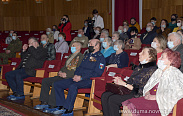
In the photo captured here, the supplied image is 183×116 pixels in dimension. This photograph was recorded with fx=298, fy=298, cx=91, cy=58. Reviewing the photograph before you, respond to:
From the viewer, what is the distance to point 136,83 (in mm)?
3691

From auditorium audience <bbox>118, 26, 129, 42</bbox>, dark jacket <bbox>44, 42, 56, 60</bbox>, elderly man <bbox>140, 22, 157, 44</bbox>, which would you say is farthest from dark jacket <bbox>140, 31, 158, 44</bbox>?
dark jacket <bbox>44, 42, 56, 60</bbox>

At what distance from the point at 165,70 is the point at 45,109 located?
8.01ft

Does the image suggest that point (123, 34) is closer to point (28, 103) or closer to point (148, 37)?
point (148, 37)

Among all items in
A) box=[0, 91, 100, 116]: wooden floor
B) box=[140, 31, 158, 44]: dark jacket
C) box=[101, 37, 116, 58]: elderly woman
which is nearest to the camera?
box=[0, 91, 100, 116]: wooden floor

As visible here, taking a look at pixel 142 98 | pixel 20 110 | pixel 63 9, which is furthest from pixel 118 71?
pixel 63 9

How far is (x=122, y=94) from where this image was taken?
3.65 metres

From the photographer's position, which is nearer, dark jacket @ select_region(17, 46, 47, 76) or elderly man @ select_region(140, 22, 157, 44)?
dark jacket @ select_region(17, 46, 47, 76)

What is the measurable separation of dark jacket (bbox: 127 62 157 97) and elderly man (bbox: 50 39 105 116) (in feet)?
3.64

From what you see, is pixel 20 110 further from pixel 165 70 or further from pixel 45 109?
pixel 165 70

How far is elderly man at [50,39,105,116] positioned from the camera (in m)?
4.68

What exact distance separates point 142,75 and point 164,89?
1.75ft

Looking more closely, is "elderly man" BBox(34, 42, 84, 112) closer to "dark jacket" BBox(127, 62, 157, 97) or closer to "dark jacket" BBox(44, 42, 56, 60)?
"dark jacket" BBox(44, 42, 56, 60)

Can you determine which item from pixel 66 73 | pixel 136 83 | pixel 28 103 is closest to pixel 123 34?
pixel 66 73

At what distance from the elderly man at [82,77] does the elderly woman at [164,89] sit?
1443 mm
